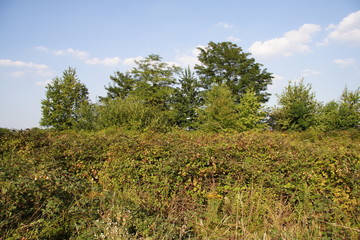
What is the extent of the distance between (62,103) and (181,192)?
2796 centimetres

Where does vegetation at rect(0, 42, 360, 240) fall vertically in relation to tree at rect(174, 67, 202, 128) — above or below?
below

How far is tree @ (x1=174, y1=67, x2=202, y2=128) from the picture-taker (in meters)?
27.5

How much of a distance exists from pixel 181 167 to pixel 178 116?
930 inches

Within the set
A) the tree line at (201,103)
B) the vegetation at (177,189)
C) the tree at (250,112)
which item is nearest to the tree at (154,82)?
the tree line at (201,103)

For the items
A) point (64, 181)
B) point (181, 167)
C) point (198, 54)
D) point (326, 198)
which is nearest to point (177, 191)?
point (181, 167)

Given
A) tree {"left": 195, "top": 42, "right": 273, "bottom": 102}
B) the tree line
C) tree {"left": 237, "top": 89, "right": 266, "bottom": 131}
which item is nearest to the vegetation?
the tree line

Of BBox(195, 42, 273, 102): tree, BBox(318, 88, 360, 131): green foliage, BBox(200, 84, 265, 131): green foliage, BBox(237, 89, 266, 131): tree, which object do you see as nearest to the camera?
BBox(318, 88, 360, 131): green foliage

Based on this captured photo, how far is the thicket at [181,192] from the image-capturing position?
2.99 m

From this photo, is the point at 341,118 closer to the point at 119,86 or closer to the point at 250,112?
the point at 250,112

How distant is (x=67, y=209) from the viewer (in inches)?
127

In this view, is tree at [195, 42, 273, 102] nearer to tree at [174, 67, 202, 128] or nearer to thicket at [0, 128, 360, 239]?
tree at [174, 67, 202, 128]

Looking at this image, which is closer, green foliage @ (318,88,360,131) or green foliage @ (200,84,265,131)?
green foliage @ (318,88,360,131)

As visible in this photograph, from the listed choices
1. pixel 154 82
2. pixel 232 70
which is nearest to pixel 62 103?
pixel 154 82

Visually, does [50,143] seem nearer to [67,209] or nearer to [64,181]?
[64,181]
